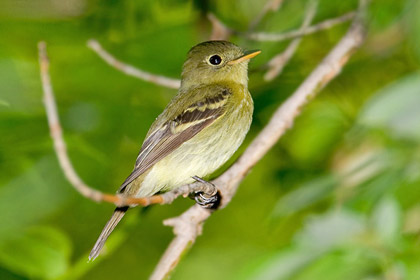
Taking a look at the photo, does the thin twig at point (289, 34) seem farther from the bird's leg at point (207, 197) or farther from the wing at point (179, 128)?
the bird's leg at point (207, 197)

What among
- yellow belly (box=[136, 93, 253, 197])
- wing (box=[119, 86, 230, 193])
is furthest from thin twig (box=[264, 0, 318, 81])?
yellow belly (box=[136, 93, 253, 197])

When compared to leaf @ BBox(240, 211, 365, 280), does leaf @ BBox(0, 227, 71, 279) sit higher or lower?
higher

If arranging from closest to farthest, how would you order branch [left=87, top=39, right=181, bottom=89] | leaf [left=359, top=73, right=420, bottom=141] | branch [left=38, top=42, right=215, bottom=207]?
1. branch [left=38, top=42, right=215, bottom=207]
2. leaf [left=359, top=73, right=420, bottom=141]
3. branch [left=87, top=39, right=181, bottom=89]

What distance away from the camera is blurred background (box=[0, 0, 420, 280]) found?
2.63m

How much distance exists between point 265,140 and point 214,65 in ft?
2.75

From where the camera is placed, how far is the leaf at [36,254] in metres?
3.22

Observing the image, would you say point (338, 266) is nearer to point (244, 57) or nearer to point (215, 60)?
point (244, 57)

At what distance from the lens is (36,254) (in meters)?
3.29

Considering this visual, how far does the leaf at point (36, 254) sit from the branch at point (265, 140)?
600 mm

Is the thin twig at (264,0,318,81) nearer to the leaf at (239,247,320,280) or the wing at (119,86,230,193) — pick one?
the wing at (119,86,230,193)

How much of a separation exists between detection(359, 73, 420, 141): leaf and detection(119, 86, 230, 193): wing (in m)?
1.42

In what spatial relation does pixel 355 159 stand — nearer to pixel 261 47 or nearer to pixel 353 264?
pixel 261 47

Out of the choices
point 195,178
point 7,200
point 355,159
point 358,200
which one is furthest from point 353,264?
point 355,159

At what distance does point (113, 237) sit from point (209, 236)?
177cm
